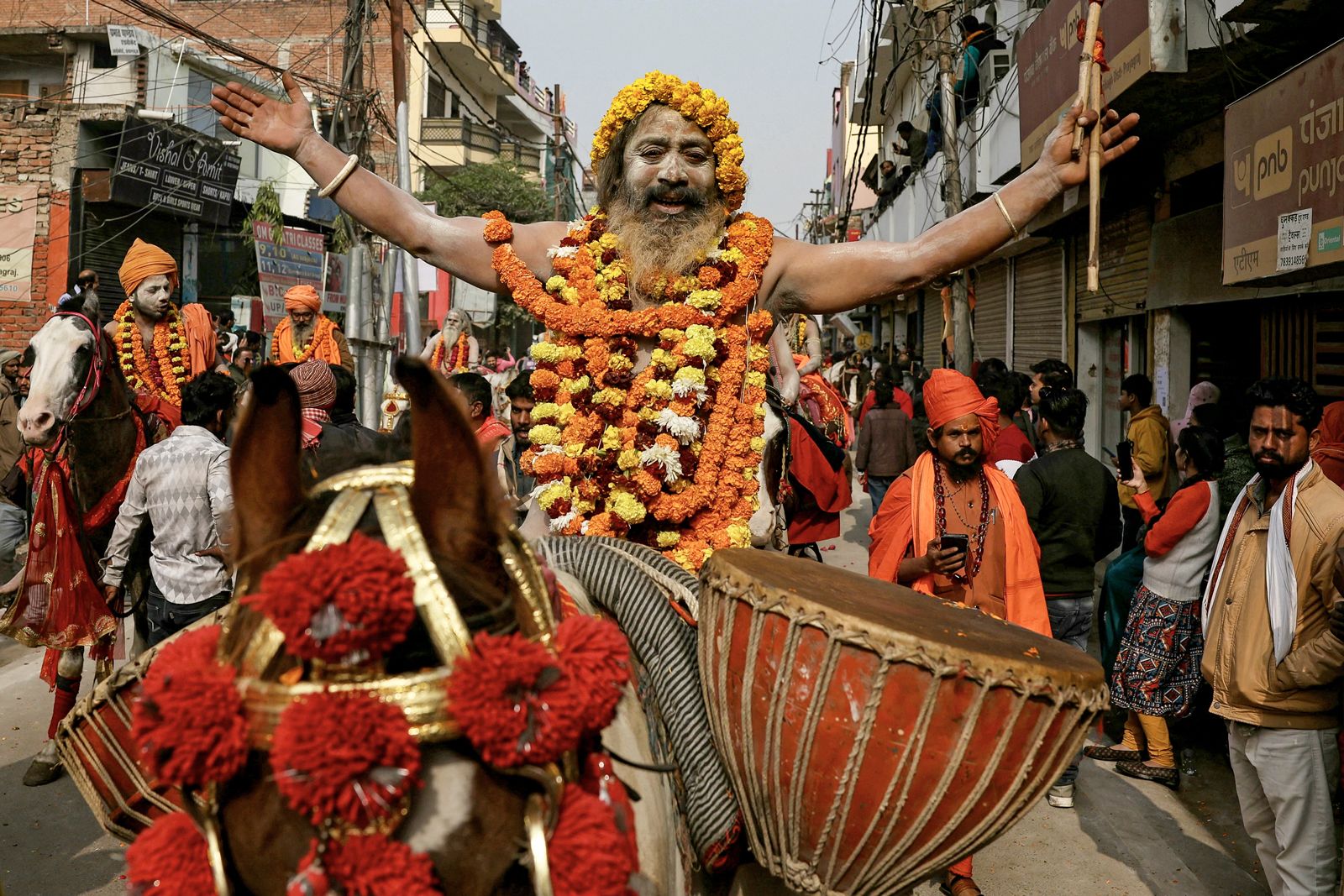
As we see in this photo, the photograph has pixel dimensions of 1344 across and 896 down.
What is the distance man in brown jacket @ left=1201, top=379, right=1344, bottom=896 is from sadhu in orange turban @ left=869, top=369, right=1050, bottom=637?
0.83 meters

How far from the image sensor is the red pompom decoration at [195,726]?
133 cm

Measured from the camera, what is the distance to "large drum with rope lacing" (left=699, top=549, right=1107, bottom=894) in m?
2.08

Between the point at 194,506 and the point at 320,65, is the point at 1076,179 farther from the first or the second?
the point at 320,65

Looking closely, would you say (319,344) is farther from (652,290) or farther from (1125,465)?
(652,290)

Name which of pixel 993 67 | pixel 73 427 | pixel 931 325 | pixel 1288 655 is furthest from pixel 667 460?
pixel 931 325

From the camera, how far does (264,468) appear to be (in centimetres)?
151

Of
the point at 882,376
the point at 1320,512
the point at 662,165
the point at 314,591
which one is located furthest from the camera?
the point at 882,376

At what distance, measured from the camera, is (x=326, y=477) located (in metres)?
1.60

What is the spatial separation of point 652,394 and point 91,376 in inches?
146

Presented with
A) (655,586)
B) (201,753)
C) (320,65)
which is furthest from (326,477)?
(320,65)

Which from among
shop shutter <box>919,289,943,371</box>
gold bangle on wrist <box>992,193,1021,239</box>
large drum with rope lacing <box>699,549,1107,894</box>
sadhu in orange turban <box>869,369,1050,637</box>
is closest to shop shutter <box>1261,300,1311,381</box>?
sadhu in orange turban <box>869,369,1050,637</box>

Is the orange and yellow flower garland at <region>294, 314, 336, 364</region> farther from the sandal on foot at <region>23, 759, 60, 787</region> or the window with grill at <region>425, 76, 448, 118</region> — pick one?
the window with grill at <region>425, 76, 448, 118</region>

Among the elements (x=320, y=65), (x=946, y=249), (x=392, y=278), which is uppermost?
(x=320, y=65)

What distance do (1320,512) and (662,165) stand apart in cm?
293
